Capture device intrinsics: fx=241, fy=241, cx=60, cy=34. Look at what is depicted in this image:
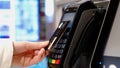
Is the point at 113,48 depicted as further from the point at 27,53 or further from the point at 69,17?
the point at 27,53

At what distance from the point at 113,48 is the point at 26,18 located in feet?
5.08

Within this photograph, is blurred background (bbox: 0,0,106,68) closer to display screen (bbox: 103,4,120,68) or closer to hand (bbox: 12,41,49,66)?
hand (bbox: 12,41,49,66)

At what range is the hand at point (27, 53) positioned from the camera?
29.9 inches

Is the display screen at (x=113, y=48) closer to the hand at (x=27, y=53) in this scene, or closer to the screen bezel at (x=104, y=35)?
the screen bezel at (x=104, y=35)

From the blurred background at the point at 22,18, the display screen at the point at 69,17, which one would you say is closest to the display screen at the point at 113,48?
the display screen at the point at 69,17

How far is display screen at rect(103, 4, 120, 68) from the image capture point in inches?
19.5

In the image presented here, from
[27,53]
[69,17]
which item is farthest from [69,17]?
[27,53]

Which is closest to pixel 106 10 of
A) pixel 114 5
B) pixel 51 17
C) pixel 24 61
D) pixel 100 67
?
pixel 114 5

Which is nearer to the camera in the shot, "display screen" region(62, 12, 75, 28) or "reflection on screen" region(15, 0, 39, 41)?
"display screen" region(62, 12, 75, 28)

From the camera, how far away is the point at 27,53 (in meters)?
0.85

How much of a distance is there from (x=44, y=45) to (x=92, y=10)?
0.64 ft

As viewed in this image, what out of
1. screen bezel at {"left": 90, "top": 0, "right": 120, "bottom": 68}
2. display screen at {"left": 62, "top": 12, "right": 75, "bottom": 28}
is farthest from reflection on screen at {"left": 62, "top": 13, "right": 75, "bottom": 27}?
screen bezel at {"left": 90, "top": 0, "right": 120, "bottom": 68}

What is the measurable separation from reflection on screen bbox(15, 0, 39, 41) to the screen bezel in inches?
57.1

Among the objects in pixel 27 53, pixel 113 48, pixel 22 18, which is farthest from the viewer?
pixel 22 18
